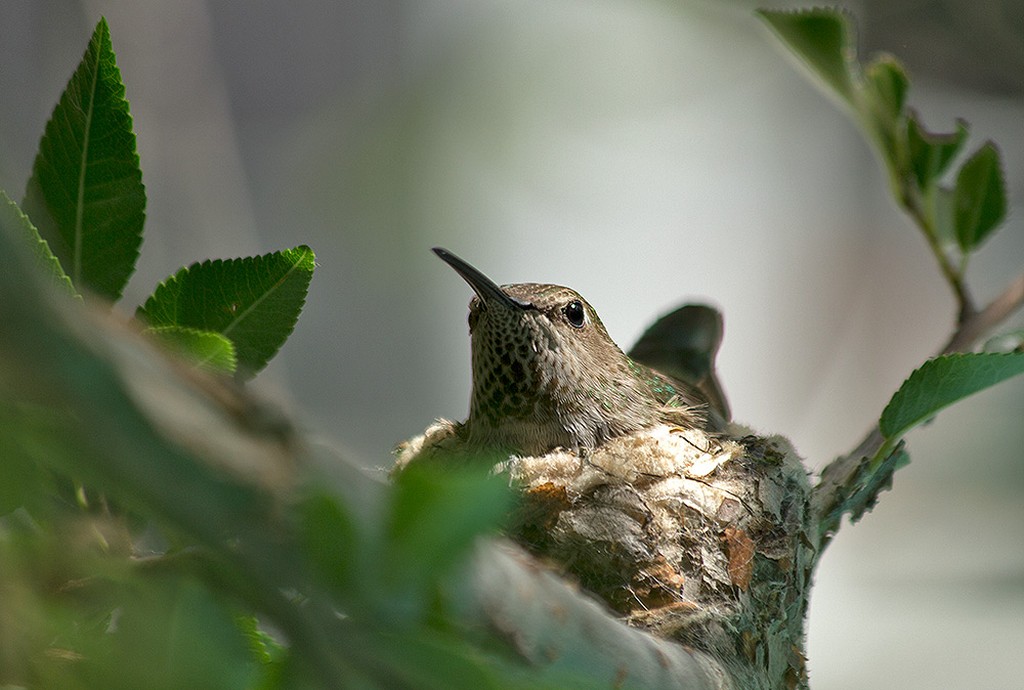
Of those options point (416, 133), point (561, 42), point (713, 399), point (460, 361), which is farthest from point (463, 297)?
point (713, 399)

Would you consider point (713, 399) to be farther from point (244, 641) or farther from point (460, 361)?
point (460, 361)

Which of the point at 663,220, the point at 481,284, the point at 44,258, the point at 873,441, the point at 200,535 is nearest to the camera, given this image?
the point at 200,535

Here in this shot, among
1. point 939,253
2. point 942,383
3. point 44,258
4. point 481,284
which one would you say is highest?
point 939,253

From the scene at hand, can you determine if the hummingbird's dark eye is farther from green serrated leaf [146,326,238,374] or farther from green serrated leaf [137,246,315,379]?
green serrated leaf [146,326,238,374]

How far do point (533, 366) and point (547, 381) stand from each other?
32 mm

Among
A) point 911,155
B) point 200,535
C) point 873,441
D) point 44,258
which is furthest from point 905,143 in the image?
point 200,535

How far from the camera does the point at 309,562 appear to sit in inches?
11.2

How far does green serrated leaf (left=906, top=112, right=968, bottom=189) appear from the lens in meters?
1.23

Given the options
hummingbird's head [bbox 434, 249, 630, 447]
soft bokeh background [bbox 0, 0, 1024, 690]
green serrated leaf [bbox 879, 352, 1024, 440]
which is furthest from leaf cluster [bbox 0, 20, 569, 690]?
soft bokeh background [bbox 0, 0, 1024, 690]

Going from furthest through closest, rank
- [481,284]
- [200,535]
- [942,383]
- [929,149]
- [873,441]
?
[481,284] → [929,149] → [873,441] → [942,383] → [200,535]

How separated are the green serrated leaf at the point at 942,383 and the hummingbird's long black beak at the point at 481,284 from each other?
1.94 ft

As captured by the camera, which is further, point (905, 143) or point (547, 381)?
point (547, 381)

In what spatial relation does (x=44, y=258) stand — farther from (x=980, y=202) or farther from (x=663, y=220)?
(x=663, y=220)

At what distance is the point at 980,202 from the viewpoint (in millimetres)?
1256
